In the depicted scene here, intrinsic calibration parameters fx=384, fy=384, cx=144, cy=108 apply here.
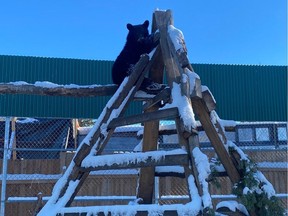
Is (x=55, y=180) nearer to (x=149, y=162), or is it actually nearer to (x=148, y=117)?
(x=148, y=117)

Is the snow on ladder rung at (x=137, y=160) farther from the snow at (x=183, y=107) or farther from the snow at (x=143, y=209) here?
the snow at (x=143, y=209)

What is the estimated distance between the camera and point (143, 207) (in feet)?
9.95

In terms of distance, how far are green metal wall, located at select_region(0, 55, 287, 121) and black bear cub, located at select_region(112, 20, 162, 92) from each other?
11.6ft

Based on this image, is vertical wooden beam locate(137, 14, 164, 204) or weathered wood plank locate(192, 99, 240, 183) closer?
weathered wood plank locate(192, 99, 240, 183)

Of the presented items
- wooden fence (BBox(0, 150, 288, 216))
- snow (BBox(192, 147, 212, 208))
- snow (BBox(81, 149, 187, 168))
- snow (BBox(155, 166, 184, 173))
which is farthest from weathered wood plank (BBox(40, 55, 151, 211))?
wooden fence (BBox(0, 150, 288, 216))

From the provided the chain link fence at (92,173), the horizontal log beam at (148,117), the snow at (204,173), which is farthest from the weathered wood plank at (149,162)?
the chain link fence at (92,173)

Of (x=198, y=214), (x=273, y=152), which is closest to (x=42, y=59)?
(x=273, y=152)

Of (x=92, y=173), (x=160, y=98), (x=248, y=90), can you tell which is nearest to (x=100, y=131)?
(x=160, y=98)

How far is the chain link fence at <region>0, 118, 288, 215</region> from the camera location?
23.9 feet

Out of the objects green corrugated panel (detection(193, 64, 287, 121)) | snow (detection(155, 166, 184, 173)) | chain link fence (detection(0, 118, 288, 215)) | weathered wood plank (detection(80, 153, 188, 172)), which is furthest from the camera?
green corrugated panel (detection(193, 64, 287, 121))

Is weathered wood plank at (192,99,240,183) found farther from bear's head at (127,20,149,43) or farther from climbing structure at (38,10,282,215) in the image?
bear's head at (127,20,149,43)

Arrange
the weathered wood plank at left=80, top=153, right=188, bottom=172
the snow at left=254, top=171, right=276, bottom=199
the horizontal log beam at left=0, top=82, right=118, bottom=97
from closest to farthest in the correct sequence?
the weathered wood plank at left=80, top=153, right=188, bottom=172
the snow at left=254, top=171, right=276, bottom=199
the horizontal log beam at left=0, top=82, right=118, bottom=97

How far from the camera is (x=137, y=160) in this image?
11.0 ft

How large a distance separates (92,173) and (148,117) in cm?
423
